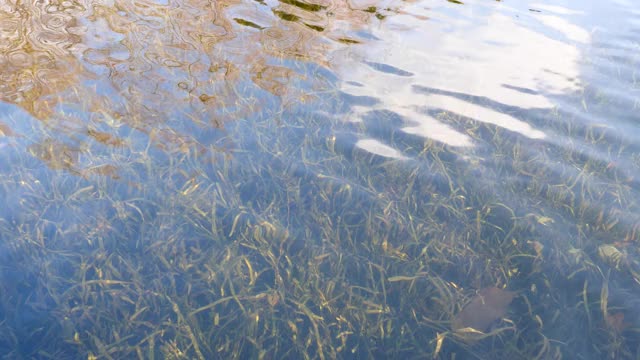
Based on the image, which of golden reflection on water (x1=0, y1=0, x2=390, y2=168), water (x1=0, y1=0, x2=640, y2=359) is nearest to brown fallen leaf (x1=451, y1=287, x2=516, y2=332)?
water (x1=0, y1=0, x2=640, y2=359)

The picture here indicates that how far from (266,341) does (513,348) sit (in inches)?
47.2

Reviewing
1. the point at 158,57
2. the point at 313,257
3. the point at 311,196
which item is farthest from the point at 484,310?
the point at 158,57

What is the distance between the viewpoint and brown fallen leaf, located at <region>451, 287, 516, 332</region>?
2314 millimetres

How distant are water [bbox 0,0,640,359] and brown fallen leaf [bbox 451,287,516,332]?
0.04ft

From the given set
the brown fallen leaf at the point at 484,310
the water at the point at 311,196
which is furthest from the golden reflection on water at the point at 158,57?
the brown fallen leaf at the point at 484,310

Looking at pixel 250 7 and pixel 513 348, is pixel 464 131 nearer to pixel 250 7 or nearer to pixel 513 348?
pixel 513 348

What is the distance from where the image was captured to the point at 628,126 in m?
3.73

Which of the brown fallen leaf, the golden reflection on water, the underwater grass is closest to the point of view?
the underwater grass

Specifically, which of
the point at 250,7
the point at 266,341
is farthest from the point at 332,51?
the point at 266,341

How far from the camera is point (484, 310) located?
2371 mm

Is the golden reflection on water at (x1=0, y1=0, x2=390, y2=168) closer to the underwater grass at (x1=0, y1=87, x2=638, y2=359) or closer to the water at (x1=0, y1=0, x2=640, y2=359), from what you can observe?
the water at (x1=0, y1=0, x2=640, y2=359)

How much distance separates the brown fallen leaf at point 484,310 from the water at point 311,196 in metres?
0.01

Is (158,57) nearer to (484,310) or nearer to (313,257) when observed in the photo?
(313,257)

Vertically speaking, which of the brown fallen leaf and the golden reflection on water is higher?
the golden reflection on water
